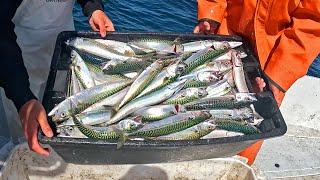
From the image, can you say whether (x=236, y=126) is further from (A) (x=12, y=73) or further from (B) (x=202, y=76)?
(A) (x=12, y=73)

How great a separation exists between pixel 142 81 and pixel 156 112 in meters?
0.28

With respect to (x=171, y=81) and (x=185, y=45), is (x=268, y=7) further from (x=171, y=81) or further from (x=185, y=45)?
(x=171, y=81)

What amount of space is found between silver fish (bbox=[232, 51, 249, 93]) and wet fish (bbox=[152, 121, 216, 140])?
469 mm

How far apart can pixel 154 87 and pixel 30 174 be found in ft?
3.26

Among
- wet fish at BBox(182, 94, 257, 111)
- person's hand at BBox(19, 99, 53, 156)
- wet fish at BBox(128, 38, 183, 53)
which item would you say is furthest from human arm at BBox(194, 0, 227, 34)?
person's hand at BBox(19, 99, 53, 156)

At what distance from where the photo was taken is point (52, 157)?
108 inches

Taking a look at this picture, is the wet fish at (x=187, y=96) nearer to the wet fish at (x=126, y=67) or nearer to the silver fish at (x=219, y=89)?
the silver fish at (x=219, y=89)

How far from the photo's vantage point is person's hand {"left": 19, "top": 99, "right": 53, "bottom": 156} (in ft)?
7.55

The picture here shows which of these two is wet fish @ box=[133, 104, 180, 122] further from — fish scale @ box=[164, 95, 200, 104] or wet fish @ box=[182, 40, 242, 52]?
wet fish @ box=[182, 40, 242, 52]

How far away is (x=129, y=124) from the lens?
8.11 feet

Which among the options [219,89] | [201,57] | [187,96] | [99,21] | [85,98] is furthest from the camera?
[99,21]

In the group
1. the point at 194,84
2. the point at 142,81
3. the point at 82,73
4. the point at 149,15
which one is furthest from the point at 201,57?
the point at 149,15

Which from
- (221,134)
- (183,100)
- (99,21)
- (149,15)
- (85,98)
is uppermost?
(99,21)

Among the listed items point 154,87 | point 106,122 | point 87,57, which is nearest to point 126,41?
point 87,57
